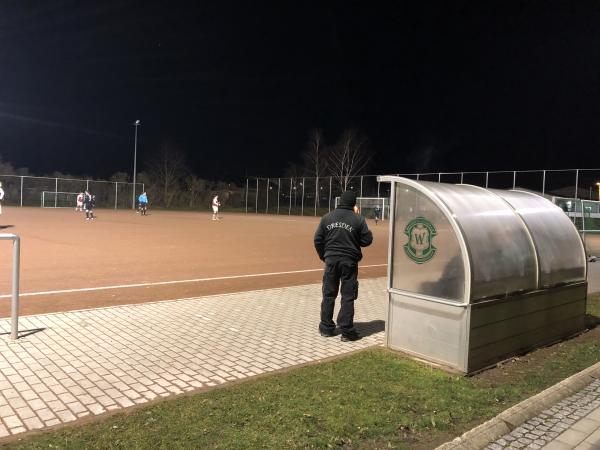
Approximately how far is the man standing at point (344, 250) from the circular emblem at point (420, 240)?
614 mm

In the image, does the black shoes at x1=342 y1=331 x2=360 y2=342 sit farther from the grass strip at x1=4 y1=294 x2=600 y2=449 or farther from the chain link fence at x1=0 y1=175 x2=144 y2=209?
the chain link fence at x1=0 y1=175 x2=144 y2=209

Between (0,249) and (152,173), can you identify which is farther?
(152,173)

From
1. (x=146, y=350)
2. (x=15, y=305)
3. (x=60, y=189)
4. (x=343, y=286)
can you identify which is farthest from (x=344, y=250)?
(x=60, y=189)

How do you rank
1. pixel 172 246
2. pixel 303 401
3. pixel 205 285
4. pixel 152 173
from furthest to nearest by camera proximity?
1. pixel 152 173
2. pixel 172 246
3. pixel 205 285
4. pixel 303 401

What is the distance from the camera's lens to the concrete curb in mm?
3609

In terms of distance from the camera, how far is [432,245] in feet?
17.4

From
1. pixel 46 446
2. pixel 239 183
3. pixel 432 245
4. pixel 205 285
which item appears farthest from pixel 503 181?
pixel 46 446

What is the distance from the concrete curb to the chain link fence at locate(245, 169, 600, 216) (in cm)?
3105

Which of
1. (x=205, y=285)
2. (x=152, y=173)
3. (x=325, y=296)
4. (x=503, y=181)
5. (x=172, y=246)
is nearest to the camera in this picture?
(x=325, y=296)

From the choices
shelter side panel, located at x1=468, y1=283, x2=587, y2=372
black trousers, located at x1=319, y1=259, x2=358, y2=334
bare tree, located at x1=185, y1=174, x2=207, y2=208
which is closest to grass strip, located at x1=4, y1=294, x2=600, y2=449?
shelter side panel, located at x1=468, y1=283, x2=587, y2=372

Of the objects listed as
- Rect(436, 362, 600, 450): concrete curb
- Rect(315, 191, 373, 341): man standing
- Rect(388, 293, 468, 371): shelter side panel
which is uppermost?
Rect(315, 191, 373, 341): man standing

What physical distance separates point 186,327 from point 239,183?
54439mm

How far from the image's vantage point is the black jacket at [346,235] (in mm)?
6008

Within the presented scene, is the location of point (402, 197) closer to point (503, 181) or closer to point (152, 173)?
point (503, 181)
